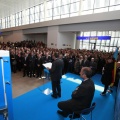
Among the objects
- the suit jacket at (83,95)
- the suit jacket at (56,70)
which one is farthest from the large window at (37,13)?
the suit jacket at (83,95)

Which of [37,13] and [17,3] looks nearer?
[17,3]

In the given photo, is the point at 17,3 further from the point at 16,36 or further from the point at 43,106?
the point at 43,106

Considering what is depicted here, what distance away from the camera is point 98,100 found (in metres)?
4.21

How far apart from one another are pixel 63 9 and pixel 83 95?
52.0 feet

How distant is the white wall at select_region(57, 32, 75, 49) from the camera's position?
46.6 ft

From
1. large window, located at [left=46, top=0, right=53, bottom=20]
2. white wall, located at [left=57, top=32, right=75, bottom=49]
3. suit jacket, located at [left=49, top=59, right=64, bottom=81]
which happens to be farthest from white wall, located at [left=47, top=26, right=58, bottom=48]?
suit jacket, located at [left=49, top=59, right=64, bottom=81]

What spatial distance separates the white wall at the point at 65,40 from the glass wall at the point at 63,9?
2.91m

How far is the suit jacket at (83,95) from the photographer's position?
228 centimetres

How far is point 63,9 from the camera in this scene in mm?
15734

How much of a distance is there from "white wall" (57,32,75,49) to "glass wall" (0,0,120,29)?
9.53 feet

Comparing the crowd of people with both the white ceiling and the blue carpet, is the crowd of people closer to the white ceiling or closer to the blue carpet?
the blue carpet

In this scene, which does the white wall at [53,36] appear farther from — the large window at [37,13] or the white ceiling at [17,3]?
the large window at [37,13]

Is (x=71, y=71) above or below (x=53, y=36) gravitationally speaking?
below

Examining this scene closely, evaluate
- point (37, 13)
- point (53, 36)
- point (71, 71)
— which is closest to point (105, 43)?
point (53, 36)
